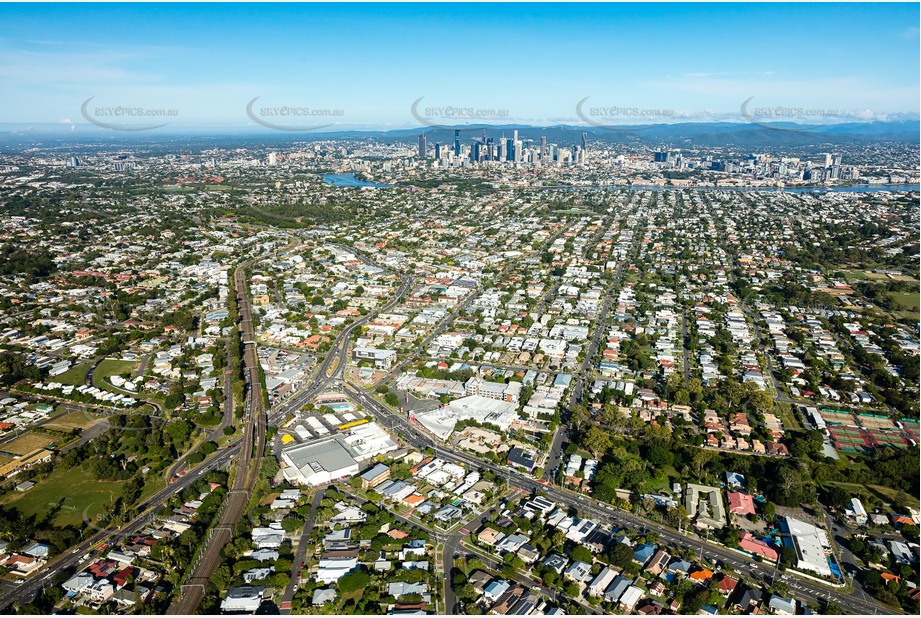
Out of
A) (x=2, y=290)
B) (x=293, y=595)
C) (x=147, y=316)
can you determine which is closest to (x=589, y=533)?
(x=293, y=595)

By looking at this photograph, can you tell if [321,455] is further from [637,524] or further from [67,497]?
[637,524]

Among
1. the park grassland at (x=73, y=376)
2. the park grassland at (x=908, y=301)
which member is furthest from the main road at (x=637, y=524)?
the park grassland at (x=908, y=301)

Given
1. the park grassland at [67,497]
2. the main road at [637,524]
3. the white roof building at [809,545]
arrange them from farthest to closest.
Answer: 1. the park grassland at [67,497]
2. the white roof building at [809,545]
3. the main road at [637,524]

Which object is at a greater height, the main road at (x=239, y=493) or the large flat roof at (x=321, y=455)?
the large flat roof at (x=321, y=455)

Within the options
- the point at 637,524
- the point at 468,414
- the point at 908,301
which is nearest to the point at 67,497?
the point at 468,414

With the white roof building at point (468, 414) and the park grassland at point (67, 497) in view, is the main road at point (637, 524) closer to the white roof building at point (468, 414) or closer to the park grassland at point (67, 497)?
the white roof building at point (468, 414)

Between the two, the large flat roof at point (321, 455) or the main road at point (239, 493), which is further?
the large flat roof at point (321, 455)

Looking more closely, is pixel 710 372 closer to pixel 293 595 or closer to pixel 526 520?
pixel 526 520

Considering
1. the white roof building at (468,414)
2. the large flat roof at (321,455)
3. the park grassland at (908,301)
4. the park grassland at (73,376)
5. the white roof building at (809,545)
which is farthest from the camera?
the park grassland at (908,301)

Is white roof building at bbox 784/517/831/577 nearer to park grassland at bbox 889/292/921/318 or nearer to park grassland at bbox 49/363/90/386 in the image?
park grassland at bbox 889/292/921/318
